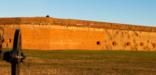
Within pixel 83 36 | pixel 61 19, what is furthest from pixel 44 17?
pixel 83 36

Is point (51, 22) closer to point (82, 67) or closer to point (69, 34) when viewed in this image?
point (69, 34)

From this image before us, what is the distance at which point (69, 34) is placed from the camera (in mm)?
31875

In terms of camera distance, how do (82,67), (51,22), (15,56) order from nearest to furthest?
(15,56) < (82,67) < (51,22)

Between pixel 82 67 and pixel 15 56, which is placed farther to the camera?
pixel 82 67

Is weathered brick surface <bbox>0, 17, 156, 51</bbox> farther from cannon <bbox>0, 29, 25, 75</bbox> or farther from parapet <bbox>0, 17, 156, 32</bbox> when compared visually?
cannon <bbox>0, 29, 25, 75</bbox>

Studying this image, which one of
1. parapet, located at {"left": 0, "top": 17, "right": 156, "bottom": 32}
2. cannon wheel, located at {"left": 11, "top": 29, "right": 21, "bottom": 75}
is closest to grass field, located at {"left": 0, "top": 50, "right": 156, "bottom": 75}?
cannon wheel, located at {"left": 11, "top": 29, "right": 21, "bottom": 75}

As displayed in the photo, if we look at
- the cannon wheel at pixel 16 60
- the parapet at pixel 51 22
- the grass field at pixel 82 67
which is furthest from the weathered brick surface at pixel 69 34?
the cannon wheel at pixel 16 60

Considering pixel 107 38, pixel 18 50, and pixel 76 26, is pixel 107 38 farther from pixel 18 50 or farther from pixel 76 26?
pixel 18 50

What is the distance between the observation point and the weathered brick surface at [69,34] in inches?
1208

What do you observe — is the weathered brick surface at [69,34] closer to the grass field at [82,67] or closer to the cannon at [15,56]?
the grass field at [82,67]

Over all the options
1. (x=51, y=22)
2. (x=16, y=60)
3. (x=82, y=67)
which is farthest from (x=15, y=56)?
(x=51, y=22)

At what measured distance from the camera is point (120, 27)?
119 ft

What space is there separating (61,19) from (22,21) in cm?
331

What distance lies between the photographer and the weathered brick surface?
30672 mm
